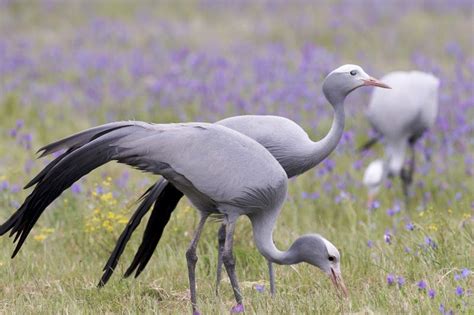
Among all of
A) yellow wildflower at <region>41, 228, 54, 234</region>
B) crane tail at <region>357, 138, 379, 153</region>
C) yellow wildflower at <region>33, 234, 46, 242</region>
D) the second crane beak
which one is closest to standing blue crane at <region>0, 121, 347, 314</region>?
the second crane beak

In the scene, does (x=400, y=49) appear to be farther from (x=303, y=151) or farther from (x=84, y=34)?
(x=303, y=151)

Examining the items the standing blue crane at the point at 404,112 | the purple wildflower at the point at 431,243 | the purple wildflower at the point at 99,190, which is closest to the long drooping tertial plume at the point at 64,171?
the purple wildflower at the point at 99,190

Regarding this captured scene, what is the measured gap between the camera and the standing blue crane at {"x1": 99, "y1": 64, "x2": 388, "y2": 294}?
516cm

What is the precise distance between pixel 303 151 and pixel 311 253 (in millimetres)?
759

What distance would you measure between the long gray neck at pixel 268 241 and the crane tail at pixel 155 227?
601mm

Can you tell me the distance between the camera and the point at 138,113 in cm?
953

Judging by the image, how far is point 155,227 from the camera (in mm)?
5223

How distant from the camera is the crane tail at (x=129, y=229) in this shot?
497cm

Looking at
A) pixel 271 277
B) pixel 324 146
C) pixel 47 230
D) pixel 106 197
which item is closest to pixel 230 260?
pixel 271 277

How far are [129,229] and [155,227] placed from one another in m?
0.17

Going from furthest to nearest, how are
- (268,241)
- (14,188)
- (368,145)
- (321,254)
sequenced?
1. (368,145)
2. (14,188)
3. (268,241)
4. (321,254)

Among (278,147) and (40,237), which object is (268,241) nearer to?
(278,147)

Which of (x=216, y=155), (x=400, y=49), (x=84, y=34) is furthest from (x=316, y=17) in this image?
(x=216, y=155)

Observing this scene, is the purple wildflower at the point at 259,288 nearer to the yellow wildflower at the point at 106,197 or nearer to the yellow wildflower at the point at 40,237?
the yellow wildflower at the point at 106,197
